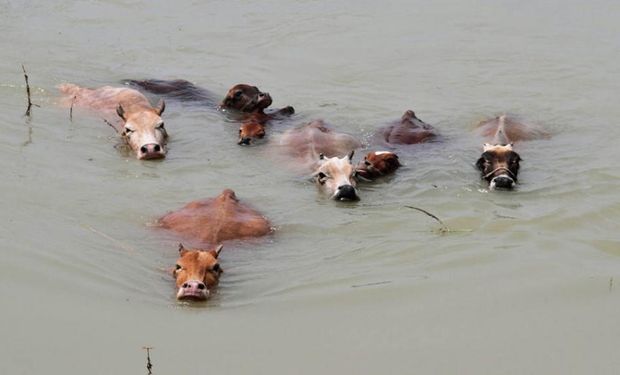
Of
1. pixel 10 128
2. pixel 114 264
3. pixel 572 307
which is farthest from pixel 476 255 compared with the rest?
pixel 10 128

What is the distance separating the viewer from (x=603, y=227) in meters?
10.7

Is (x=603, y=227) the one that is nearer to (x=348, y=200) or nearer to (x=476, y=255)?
(x=476, y=255)

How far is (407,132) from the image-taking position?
13922 mm

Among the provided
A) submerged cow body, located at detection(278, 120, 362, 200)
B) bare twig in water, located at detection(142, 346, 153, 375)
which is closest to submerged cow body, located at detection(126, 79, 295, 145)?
submerged cow body, located at detection(278, 120, 362, 200)

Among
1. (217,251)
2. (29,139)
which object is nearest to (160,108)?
(29,139)

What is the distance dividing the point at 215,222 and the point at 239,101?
5.44 m

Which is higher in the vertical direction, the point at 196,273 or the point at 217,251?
the point at 217,251

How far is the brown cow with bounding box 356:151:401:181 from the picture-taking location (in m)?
12.4

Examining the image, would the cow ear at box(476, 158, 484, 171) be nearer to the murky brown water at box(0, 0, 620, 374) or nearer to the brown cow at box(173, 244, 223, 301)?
the murky brown water at box(0, 0, 620, 374)

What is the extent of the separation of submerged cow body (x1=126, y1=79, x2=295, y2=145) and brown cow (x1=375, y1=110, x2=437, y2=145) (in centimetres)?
174

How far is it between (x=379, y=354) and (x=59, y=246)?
145 inches

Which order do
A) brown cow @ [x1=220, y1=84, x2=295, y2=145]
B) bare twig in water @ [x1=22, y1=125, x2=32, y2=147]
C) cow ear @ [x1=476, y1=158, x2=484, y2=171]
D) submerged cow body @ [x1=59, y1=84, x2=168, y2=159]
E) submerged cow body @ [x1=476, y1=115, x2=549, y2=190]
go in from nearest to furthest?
submerged cow body @ [x1=476, y1=115, x2=549, y2=190] → cow ear @ [x1=476, y1=158, x2=484, y2=171] → bare twig in water @ [x1=22, y1=125, x2=32, y2=147] → submerged cow body @ [x1=59, y1=84, x2=168, y2=159] → brown cow @ [x1=220, y1=84, x2=295, y2=145]

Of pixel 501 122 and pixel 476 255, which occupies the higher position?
pixel 501 122

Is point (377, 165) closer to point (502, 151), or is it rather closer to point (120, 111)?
point (502, 151)
